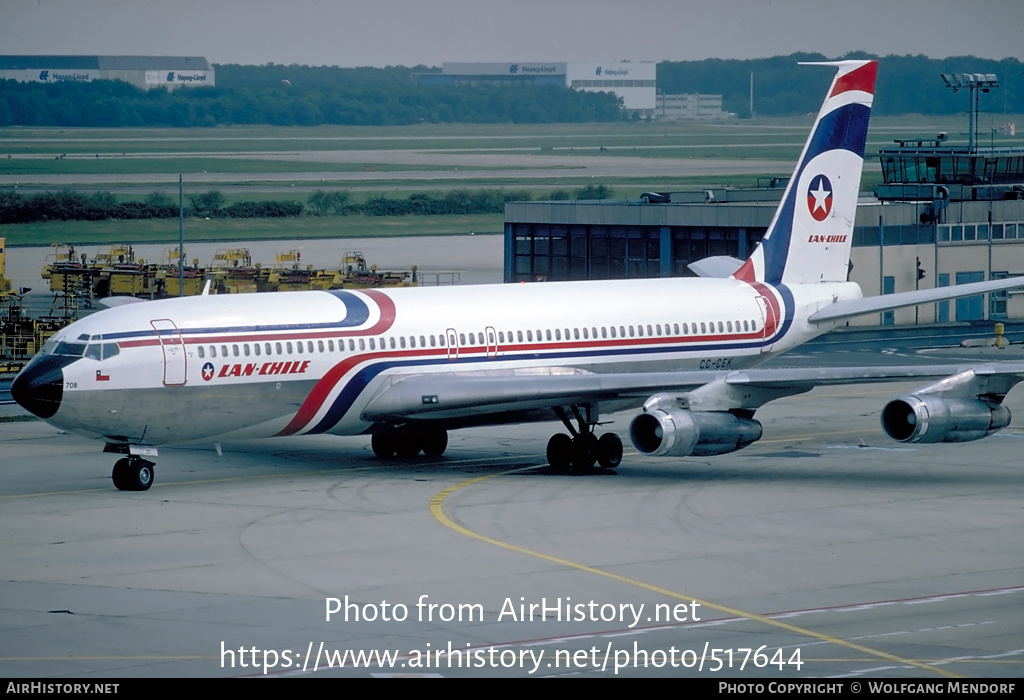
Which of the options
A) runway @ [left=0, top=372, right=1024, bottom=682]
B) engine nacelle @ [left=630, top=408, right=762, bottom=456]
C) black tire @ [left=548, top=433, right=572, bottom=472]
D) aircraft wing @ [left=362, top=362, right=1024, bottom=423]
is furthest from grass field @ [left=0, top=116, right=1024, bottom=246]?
engine nacelle @ [left=630, top=408, right=762, bottom=456]

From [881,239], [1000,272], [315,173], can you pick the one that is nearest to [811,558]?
[881,239]

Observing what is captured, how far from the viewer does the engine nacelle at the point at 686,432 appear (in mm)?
33156

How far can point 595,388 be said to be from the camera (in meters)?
35.1

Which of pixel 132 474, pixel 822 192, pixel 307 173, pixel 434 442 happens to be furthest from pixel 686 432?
pixel 307 173

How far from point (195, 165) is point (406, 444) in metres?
129

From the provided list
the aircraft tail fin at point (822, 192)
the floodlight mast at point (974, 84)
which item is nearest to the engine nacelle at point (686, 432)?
the aircraft tail fin at point (822, 192)

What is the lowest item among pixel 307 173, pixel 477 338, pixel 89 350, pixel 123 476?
pixel 123 476

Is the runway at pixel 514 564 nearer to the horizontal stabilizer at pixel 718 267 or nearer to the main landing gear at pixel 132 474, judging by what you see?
the main landing gear at pixel 132 474

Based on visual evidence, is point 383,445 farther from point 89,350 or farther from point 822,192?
point 822,192

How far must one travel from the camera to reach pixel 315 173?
15825 centimetres

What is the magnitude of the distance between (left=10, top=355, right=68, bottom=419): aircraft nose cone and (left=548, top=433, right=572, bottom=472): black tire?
39.4ft

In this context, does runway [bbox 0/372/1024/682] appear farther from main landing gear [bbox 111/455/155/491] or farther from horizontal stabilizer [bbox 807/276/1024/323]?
horizontal stabilizer [bbox 807/276/1024/323]

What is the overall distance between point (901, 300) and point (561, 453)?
1106cm

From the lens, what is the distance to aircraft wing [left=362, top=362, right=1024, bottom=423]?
3412cm
